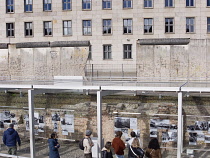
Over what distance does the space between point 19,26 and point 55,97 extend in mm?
21954

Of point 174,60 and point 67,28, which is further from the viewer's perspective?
point 67,28

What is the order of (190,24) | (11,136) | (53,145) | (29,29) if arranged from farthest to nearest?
1. (29,29)
2. (190,24)
3. (11,136)
4. (53,145)

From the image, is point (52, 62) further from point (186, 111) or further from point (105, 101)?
point (186, 111)

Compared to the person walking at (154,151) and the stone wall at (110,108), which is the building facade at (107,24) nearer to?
the stone wall at (110,108)

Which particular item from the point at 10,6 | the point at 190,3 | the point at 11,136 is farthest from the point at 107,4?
the point at 11,136

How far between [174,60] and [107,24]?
10.1 metres

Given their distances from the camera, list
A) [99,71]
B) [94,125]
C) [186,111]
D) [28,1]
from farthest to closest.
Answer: [28,1] → [99,71] → [94,125] → [186,111]

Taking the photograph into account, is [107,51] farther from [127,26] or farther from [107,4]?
[107,4]

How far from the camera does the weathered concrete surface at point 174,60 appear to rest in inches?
906

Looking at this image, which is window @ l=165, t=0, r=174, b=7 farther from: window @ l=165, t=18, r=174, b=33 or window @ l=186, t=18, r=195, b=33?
window @ l=186, t=18, r=195, b=33

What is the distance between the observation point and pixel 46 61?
28.5m

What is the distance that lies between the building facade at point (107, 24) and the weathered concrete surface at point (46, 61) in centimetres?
291

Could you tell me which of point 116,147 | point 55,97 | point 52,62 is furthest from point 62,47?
point 116,147

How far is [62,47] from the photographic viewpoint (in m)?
28.4
